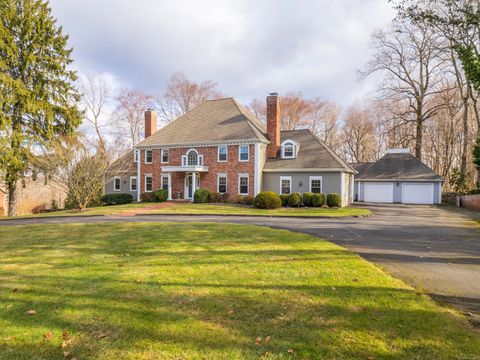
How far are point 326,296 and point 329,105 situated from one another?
154 feet

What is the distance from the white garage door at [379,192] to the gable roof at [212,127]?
13.3 meters

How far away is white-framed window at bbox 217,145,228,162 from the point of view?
85.0ft

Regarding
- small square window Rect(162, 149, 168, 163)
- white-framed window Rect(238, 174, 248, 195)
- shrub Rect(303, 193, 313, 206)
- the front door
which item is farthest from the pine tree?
shrub Rect(303, 193, 313, 206)

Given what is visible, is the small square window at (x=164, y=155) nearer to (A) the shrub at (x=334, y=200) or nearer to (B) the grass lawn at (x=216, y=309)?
(A) the shrub at (x=334, y=200)

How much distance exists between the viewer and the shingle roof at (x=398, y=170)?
29.4m

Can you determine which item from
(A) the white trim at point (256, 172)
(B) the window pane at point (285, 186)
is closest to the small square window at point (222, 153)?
(A) the white trim at point (256, 172)

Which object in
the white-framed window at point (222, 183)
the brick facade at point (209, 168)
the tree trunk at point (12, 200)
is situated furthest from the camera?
the white-framed window at point (222, 183)

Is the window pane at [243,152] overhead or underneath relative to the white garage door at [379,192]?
overhead

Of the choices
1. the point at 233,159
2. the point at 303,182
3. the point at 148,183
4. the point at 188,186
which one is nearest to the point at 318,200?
the point at 303,182

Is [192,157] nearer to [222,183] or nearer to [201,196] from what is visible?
[222,183]

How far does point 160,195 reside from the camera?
26.5 meters

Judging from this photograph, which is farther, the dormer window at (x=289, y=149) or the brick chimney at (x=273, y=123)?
the dormer window at (x=289, y=149)

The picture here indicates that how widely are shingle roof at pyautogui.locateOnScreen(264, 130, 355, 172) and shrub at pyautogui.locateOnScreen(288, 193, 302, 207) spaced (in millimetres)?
2780

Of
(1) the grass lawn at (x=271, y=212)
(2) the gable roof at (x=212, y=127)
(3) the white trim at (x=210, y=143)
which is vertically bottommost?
(1) the grass lawn at (x=271, y=212)
